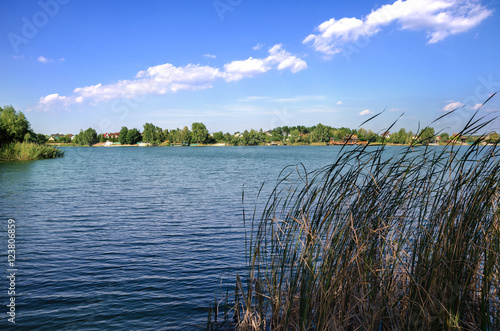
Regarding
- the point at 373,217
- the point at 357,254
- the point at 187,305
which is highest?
the point at 373,217

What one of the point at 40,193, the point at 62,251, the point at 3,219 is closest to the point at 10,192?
the point at 40,193

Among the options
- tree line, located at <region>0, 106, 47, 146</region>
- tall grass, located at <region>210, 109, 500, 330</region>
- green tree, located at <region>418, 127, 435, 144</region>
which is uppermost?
tree line, located at <region>0, 106, 47, 146</region>

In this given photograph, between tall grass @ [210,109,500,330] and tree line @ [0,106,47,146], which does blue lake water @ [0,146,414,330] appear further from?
tree line @ [0,106,47,146]

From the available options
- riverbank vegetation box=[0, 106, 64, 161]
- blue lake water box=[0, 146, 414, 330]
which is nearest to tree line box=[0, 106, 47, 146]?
riverbank vegetation box=[0, 106, 64, 161]

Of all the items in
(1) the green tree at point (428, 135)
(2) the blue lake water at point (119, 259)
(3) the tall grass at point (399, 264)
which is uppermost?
(1) the green tree at point (428, 135)

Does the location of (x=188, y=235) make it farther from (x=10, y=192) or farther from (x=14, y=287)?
(x=10, y=192)

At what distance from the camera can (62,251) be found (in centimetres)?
1236

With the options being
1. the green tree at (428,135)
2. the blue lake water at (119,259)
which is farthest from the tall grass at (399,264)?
the blue lake water at (119,259)

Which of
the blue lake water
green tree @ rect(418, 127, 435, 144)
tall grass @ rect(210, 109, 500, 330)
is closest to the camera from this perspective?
tall grass @ rect(210, 109, 500, 330)

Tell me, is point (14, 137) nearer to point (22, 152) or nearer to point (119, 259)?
point (22, 152)

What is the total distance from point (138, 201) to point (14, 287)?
46.1ft

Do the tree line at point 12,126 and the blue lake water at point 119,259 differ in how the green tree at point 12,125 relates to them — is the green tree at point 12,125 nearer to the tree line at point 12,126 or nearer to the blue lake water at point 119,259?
the tree line at point 12,126

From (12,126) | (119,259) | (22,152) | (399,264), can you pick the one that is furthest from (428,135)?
(22,152)

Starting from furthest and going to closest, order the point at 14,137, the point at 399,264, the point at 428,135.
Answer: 1. the point at 14,137
2. the point at 428,135
3. the point at 399,264
